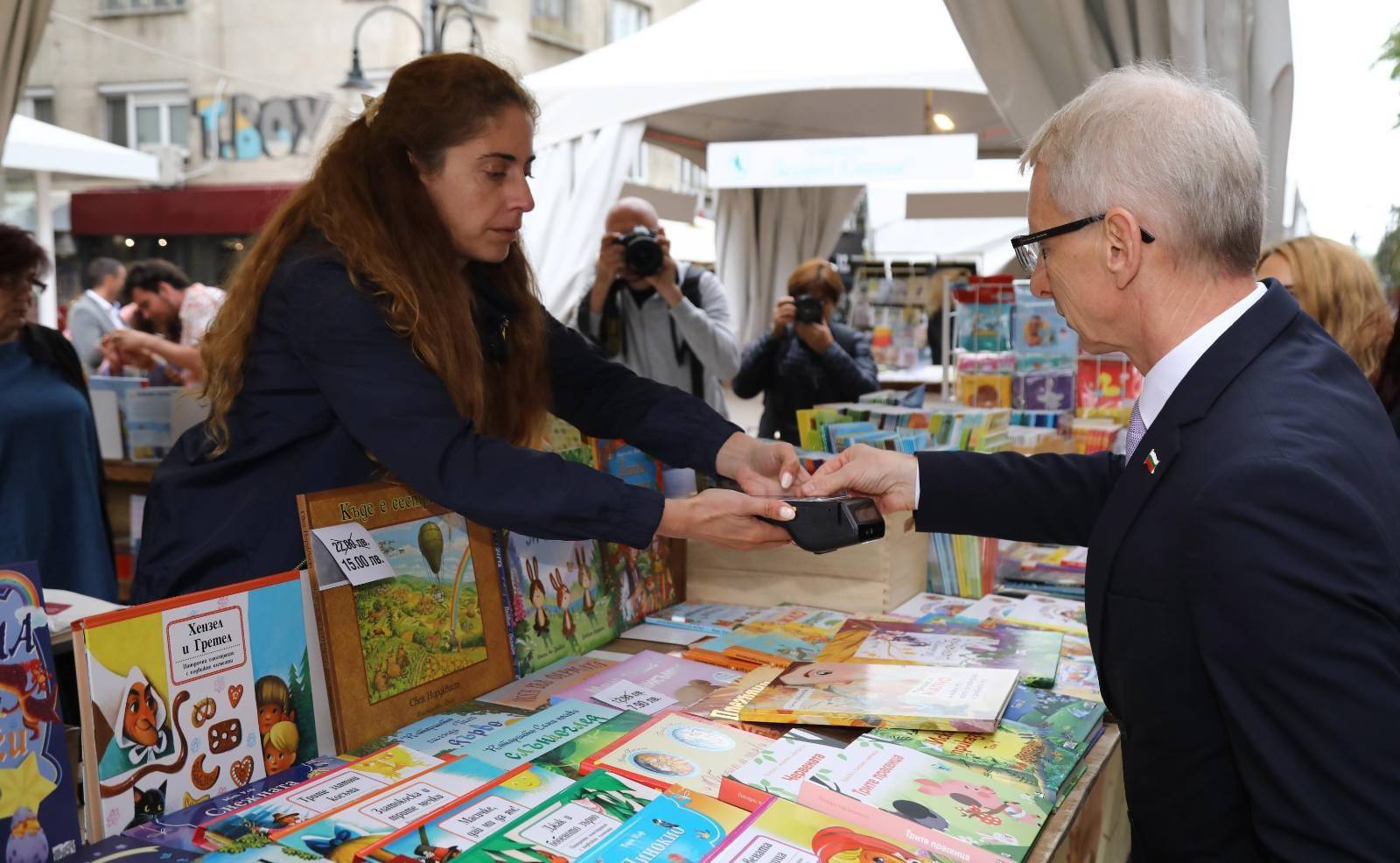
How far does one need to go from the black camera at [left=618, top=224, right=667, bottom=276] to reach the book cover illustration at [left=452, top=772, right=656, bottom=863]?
9.70 ft

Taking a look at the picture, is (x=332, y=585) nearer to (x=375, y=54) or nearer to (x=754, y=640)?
(x=754, y=640)

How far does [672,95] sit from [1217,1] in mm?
3492

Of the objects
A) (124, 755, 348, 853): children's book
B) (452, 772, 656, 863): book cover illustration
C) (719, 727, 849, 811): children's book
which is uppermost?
(452, 772, 656, 863): book cover illustration

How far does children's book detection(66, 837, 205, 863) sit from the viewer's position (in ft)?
3.78

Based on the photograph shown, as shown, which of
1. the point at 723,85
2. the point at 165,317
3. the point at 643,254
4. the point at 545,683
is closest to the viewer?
the point at 545,683

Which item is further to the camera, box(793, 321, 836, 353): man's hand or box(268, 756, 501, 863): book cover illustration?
box(793, 321, 836, 353): man's hand

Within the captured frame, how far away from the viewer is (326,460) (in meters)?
1.63

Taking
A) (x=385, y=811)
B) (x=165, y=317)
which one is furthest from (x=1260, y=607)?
(x=165, y=317)

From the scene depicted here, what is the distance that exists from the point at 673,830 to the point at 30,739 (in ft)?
2.34

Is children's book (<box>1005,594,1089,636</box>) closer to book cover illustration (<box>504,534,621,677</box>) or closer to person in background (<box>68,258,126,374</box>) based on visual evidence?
book cover illustration (<box>504,534,621,677</box>)

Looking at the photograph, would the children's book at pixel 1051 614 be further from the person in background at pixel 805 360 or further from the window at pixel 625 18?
the window at pixel 625 18

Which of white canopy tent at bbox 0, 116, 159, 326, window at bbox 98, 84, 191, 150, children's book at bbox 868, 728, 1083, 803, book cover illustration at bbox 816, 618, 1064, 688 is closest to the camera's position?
children's book at bbox 868, 728, 1083, 803

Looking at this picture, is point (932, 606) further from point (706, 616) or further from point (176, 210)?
point (176, 210)

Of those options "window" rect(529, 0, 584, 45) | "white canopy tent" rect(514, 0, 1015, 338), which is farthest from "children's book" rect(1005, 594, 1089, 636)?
"window" rect(529, 0, 584, 45)
